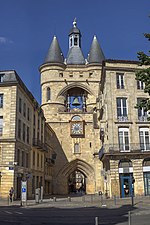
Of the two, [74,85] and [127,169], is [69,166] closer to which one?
[74,85]

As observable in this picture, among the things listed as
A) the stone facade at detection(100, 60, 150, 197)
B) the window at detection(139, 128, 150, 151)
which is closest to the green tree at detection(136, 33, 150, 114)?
the stone facade at detection(100, 60, 150, 197)

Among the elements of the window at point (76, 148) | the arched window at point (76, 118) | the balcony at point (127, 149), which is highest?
the arched window at point (76, 118)

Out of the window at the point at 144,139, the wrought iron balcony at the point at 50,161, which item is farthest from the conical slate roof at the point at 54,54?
the window at the point at 144,139

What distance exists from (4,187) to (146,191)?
508 inches

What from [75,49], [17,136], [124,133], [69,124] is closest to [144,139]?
[124,133]

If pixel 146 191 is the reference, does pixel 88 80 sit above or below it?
above

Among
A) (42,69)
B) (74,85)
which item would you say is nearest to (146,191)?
(74,85)

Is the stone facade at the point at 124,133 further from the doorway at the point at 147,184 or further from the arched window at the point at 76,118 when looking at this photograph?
the arched window at the point at 76,118

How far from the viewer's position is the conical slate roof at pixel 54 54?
49316 millimetres

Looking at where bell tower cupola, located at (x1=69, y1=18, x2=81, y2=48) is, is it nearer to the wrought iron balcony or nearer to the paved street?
the wrought iron balcony

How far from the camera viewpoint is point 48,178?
139 feet

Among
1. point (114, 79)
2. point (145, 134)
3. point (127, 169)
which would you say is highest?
point (114, 79)

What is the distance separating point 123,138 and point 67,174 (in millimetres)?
18657

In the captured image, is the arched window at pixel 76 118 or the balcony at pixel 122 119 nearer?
the balcony at pixel 122 119
